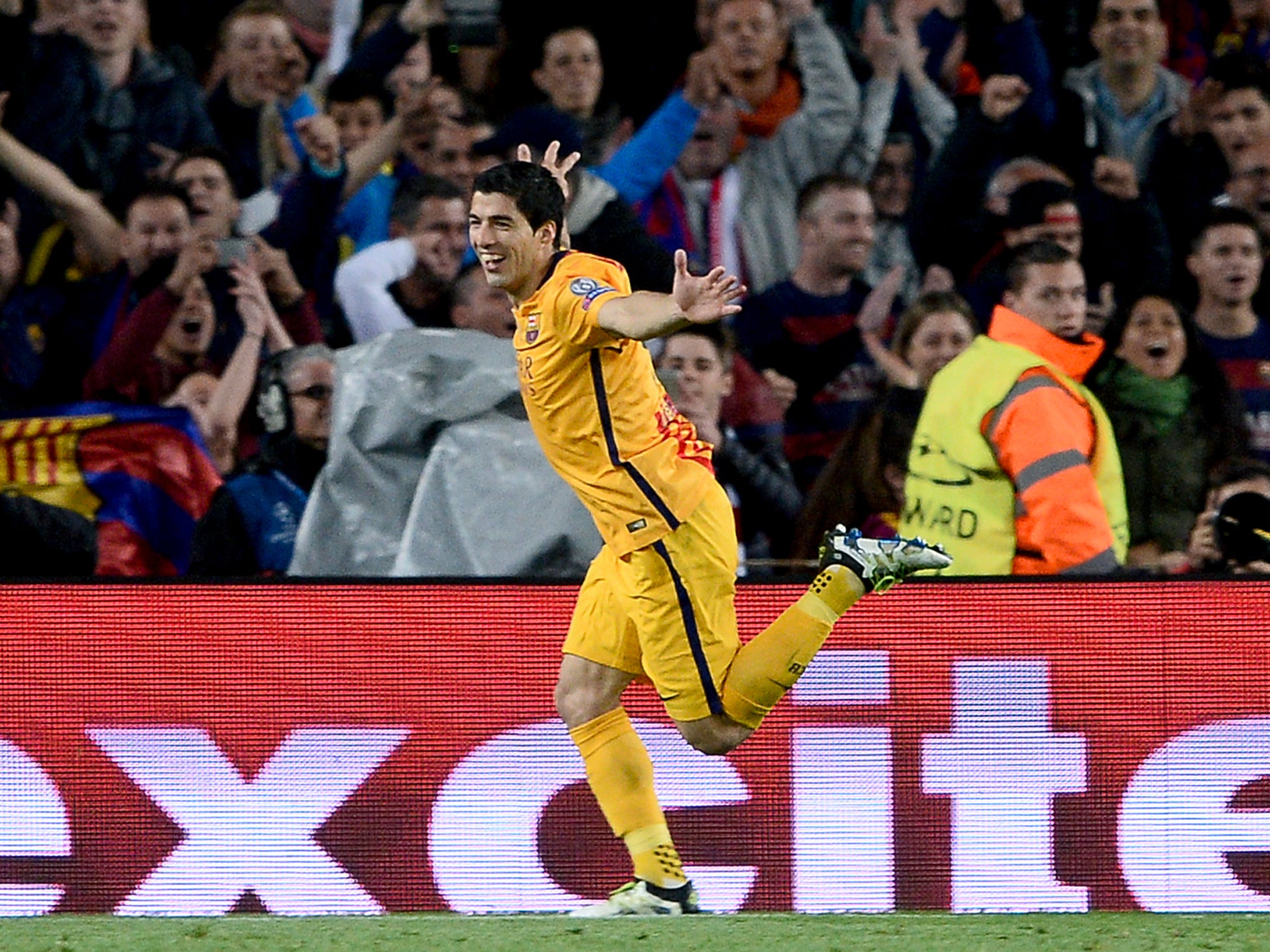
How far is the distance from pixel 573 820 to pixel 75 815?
52.0 inches

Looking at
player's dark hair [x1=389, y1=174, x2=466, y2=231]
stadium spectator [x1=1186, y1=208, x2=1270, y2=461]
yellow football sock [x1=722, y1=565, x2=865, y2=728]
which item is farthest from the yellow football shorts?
stadium spectator [x1=1186, y1=208, x2=1270, y2=461]

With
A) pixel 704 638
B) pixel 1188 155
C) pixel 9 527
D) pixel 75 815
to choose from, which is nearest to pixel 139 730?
pixel 75 815

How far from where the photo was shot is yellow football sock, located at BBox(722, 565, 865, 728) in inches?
193

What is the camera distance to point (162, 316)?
761 centimetres

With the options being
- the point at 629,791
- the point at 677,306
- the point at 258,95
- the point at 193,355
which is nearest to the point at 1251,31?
the point at 258,95

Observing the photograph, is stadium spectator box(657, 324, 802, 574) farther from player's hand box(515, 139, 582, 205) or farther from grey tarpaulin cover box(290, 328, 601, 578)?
player's hand box(515, 139, 582, 205)

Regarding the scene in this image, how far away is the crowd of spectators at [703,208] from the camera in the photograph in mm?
7113

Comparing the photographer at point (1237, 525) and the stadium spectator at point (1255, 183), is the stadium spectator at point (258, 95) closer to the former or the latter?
the stadium spectator at point (1255, 183)

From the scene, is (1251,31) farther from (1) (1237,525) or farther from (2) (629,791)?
(2) (629,791)

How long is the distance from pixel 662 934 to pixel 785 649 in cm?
75

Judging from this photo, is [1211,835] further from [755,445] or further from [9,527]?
[9,527]

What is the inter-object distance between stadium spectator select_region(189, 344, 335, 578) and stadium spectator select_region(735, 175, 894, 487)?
1.77 metres

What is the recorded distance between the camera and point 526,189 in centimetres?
474

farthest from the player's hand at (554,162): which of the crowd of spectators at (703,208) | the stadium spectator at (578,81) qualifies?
the stadium spectator at (578,81)
